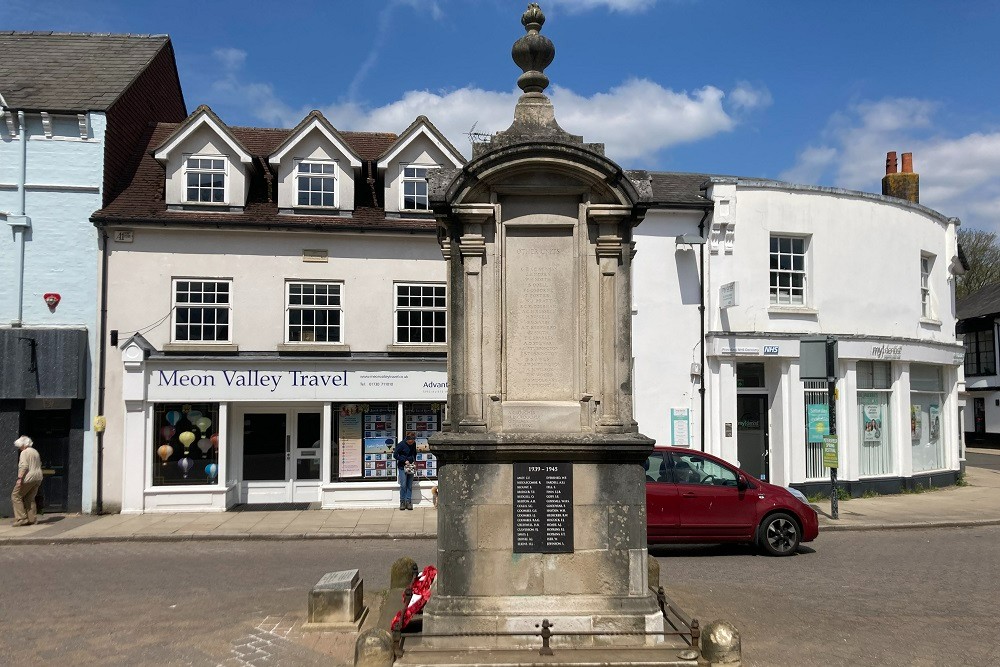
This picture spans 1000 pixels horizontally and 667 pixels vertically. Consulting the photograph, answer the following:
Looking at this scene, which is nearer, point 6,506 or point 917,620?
point 917,620

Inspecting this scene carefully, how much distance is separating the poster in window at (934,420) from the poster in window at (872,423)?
270cm

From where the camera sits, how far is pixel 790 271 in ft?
61.8

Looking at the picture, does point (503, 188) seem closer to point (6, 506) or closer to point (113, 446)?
point (113, 446)

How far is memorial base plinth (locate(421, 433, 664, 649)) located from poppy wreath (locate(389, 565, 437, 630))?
1.61ft

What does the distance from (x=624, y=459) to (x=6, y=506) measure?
14883 mm

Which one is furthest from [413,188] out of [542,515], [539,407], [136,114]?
[542,515]

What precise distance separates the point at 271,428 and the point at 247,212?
4.87 m

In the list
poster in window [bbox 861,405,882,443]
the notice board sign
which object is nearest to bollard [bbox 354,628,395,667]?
the notice board sign

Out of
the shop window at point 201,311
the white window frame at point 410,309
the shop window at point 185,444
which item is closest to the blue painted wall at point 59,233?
the shop window at point 185,444

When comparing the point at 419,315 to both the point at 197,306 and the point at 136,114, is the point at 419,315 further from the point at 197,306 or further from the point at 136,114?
the point at 136,114

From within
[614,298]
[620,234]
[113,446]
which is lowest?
[113,446]

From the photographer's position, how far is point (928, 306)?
21.2m

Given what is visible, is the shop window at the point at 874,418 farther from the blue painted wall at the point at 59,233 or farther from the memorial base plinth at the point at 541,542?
the blue painted wall at the point at 59,233

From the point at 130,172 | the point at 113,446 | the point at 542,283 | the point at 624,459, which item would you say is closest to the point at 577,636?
the point at 624,459
